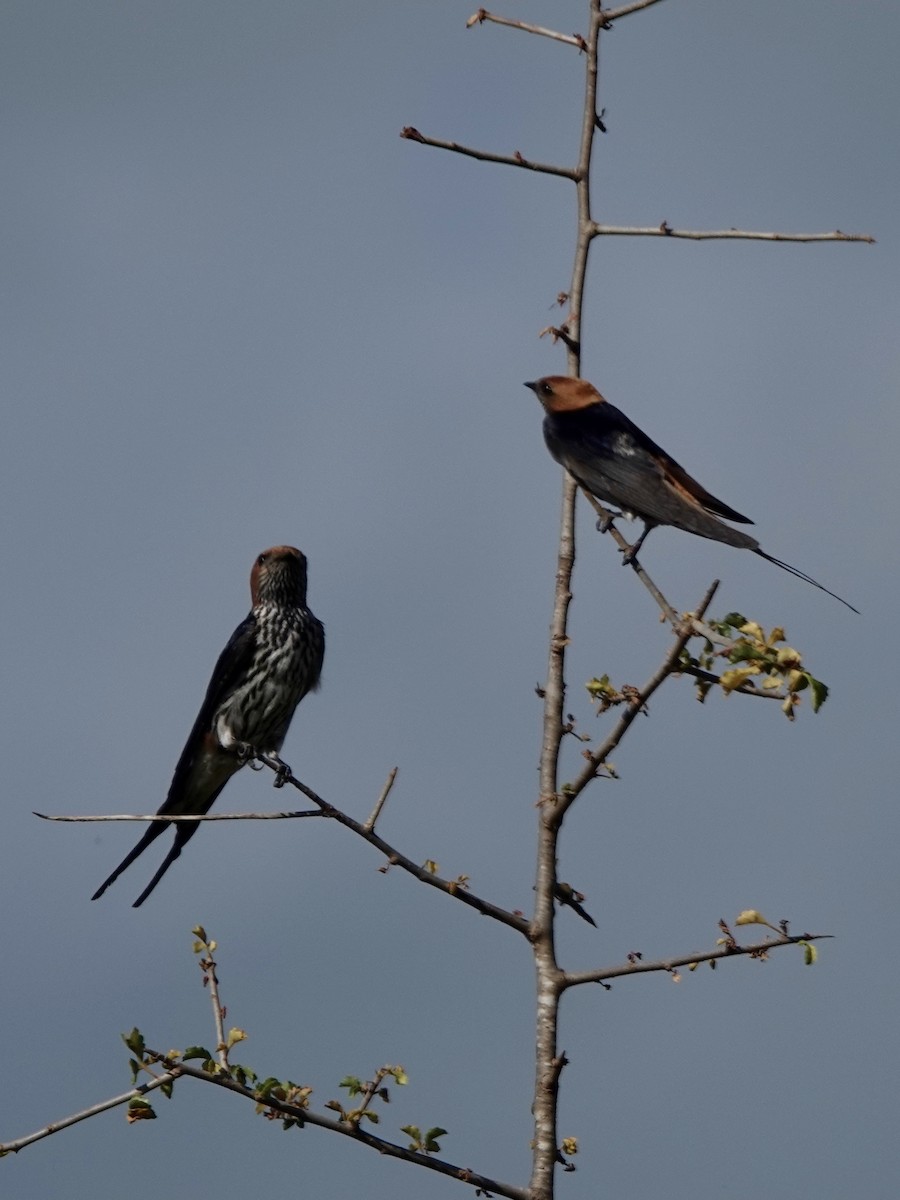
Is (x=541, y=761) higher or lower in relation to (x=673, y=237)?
lower

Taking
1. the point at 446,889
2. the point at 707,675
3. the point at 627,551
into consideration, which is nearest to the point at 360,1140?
the point at 446,889

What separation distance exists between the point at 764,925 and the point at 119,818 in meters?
1.98

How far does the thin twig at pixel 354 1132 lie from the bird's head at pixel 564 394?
4.84m

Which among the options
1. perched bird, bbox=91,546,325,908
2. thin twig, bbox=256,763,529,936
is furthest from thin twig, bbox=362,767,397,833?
perched bird, bbox=91,546,325,908

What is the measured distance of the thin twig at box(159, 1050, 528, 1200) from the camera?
181 inches

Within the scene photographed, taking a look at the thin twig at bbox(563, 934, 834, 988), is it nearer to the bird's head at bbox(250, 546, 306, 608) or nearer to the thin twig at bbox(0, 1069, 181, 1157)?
the thin twig at bbox(0, 1069, 181, 1157)

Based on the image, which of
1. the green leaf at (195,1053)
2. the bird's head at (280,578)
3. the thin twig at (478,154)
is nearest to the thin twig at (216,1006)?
the green leaf at (195,1053)

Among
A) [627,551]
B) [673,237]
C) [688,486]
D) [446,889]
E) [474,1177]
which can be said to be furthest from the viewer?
[688,486]

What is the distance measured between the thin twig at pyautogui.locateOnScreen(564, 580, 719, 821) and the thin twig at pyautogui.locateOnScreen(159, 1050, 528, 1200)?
1082 millimetres

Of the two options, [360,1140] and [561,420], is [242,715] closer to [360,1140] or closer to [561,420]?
[561,420]

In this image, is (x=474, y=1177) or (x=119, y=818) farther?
(x=119, y=818)

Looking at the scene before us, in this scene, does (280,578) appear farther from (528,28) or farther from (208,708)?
(528,28)

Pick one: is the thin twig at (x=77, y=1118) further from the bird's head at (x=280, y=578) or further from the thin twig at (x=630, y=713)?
the bird's head at (x=280, y=578)

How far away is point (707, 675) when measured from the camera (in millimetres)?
4734
